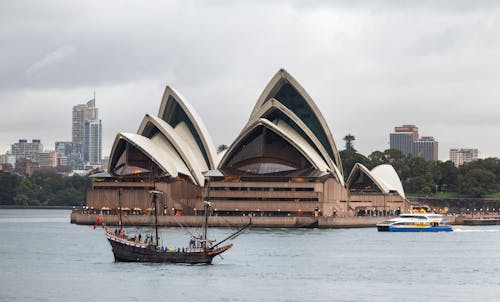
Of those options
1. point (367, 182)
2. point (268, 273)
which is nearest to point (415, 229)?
point (367, 182)

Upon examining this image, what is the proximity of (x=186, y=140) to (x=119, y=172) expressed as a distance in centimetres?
911

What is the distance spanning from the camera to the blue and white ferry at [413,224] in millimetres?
133500

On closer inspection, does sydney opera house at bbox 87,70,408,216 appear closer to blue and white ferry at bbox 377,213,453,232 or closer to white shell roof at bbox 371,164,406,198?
blue and white ferry at bbox 377,213,453,232

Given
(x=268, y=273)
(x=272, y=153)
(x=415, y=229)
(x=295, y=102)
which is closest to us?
(x=268, y=273)

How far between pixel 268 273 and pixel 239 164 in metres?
69.1

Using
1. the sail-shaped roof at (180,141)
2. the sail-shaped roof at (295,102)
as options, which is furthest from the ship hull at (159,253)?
the sail-shaped roof at (180,141)

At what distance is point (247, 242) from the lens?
103 meters

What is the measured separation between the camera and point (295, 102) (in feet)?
463

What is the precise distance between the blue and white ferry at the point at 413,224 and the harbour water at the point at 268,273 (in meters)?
24.7

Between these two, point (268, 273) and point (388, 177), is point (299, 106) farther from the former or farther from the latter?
point (268, 273)

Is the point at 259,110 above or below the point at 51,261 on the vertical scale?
above

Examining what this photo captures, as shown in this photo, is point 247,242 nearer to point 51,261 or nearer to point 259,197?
point 51,261

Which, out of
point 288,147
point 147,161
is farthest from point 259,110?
point 147,161

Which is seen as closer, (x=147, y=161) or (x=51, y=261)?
(x=51, y=261)
